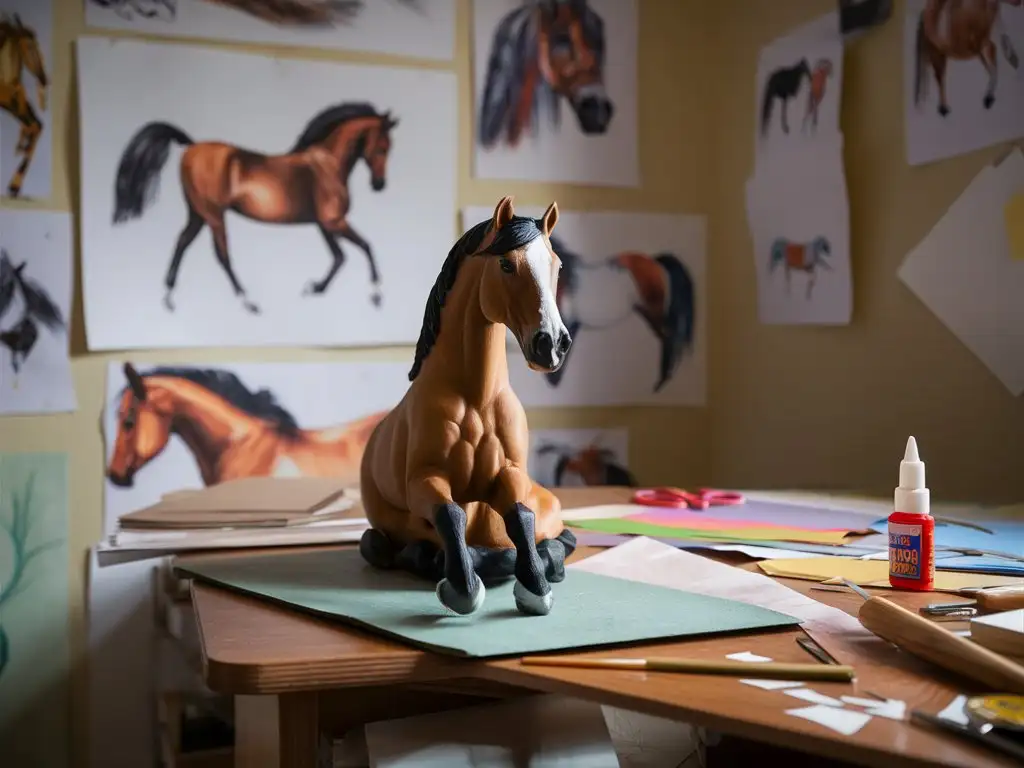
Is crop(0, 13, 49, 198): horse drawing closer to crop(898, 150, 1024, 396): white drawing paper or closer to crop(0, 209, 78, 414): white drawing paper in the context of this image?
crop(0, 209, 78, 414): white drawing paper

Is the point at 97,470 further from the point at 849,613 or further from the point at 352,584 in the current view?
the point at 849,613

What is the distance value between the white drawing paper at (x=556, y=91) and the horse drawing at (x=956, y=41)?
53cm

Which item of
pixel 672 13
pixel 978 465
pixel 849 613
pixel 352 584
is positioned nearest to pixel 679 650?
pixel 849 613

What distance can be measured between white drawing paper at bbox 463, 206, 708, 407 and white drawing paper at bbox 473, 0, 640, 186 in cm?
9

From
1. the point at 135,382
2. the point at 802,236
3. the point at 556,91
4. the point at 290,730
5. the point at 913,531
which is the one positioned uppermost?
the point at 556,91

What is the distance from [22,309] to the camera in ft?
4.49

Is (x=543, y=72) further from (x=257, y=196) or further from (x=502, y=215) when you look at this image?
(x=502, y=215)

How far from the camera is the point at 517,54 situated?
160cm

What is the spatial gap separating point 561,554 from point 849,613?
0.22m

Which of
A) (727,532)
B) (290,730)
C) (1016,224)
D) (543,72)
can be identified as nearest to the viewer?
(290,730)

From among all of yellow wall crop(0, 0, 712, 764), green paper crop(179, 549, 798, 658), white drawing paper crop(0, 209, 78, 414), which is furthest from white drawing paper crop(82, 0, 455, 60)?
green paper crop(179, 549, 798, 658)

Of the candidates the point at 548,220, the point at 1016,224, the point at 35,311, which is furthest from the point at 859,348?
the point at 35,311

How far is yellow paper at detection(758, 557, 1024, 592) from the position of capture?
776 millimetres

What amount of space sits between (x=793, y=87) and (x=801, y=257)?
0.26 m
